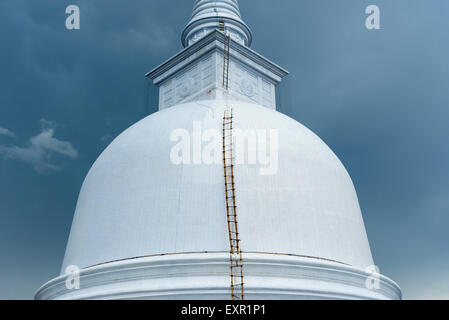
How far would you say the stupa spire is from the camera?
2580cm

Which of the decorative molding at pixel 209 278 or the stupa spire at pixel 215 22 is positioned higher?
the stupa spire at pixel 215 22

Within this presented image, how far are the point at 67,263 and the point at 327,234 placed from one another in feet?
26.3

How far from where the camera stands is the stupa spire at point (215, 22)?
1016 inches

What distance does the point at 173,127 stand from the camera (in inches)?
656

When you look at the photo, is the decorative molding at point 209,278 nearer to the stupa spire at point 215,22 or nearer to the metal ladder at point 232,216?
the metal ladder at point 232,216

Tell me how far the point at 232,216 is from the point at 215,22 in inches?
580

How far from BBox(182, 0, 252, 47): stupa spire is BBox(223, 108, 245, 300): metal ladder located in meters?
10.6

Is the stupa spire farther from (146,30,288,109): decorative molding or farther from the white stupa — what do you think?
the white stupa

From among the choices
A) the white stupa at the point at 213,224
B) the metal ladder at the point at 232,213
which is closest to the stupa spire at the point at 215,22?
the white stupa at the point at 213,224

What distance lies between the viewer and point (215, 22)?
25797 millimetres

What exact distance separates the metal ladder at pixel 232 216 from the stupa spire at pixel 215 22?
10.6 meters

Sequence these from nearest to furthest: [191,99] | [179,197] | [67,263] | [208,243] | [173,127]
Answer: [208,243]
[179,197]
[67,263]
[173,127]
[191,99]

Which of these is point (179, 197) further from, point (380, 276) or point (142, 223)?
point (380, 276)
